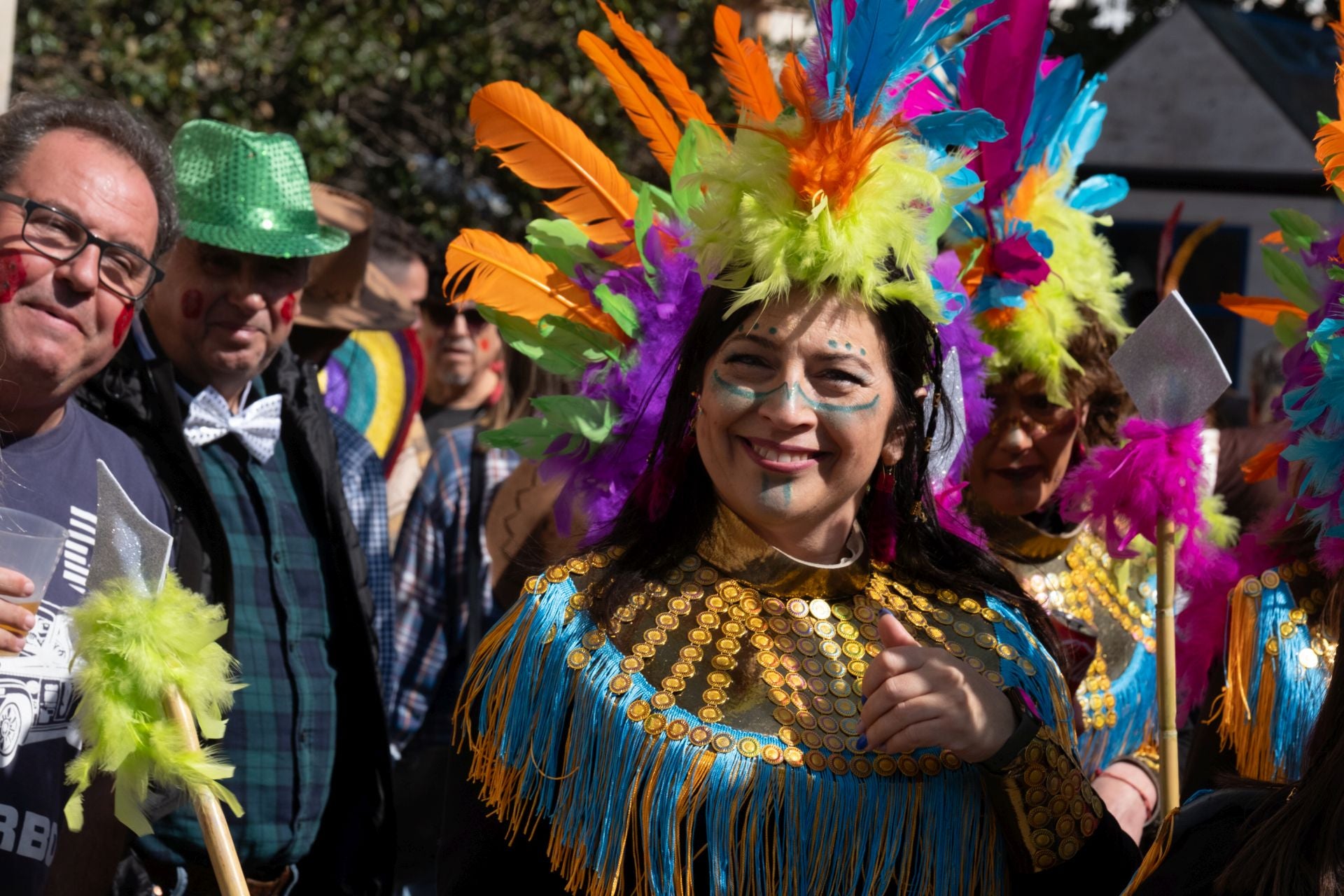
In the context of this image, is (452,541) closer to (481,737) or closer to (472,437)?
(472,437)

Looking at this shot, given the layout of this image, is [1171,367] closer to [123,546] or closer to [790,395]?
[790,395]

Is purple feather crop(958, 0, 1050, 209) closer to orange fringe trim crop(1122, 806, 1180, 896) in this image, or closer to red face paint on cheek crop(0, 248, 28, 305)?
orange fringe trim crop(1122, 806, 1180, 896)

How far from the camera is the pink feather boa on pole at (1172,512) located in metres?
3.05

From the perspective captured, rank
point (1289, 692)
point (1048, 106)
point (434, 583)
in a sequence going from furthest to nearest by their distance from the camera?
point (434, 583) → point (1048, 106) → point (1289, 692)

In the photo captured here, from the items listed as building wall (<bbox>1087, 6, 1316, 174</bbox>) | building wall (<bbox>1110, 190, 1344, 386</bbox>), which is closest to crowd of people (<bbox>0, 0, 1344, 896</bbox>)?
building wall (<bbox>1110, 190, 1344, 386</bbox>)

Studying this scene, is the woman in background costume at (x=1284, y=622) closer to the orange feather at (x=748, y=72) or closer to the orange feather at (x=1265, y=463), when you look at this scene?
the orange feather at (x=1265, y=463)

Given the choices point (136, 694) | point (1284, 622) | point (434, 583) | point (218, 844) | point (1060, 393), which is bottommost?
point (434, 583)

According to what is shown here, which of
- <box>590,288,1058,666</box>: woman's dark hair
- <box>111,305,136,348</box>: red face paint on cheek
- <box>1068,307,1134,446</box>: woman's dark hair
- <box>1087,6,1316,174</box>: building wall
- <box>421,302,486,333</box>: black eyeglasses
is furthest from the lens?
<box>1087,6,1316,174</box>: building wall

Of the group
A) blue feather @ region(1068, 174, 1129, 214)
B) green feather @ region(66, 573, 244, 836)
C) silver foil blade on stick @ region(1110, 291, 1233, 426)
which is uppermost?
blue feather @ region(1068, 174, 1129, 214)

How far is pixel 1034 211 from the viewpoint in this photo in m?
3.40

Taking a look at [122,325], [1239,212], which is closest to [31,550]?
[122,325]

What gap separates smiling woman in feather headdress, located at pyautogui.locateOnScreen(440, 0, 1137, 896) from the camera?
215 centimetres

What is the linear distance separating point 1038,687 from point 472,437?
295 centimetres

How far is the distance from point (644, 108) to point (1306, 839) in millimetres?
1801
